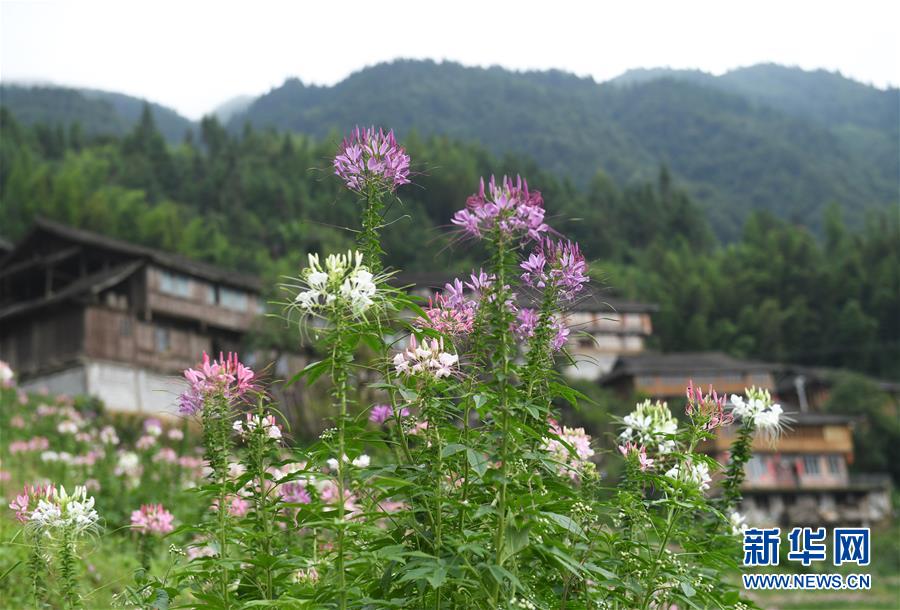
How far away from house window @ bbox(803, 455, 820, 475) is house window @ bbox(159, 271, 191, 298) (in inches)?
1205

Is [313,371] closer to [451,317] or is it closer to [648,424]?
[451,317]

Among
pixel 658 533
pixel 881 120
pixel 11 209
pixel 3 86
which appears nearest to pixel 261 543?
pixel 658 533

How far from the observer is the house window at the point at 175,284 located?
31.9m

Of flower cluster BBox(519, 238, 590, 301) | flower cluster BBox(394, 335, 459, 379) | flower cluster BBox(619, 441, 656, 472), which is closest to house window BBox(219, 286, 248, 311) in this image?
flower cluster BBox(619, 441, 656, 472)

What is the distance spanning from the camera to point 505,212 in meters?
2.77

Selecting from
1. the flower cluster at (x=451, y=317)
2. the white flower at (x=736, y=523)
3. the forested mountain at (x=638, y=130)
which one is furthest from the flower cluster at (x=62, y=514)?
the forested mountain at (x=638, y=130)

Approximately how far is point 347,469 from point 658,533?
4.26 ft

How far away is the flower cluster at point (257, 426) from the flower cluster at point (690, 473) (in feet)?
4.79

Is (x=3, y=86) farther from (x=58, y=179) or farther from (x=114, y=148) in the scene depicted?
(x=58, y=179)

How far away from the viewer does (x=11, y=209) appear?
60.8m

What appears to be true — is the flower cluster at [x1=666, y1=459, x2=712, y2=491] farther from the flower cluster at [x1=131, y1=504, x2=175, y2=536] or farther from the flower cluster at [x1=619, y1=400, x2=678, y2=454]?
the flower cluster at [x1=131, y1=504, x2=175, y2=536]

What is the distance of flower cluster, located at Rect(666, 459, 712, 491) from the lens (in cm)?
346

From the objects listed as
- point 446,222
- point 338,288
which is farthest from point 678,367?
point 338,288

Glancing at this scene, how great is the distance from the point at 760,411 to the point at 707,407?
35.7 inches
